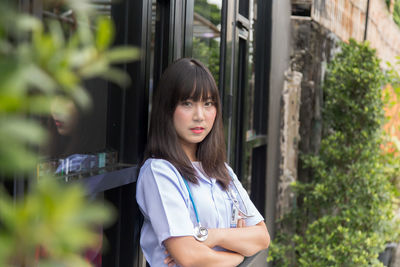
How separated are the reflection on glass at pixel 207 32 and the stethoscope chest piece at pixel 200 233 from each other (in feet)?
3.63

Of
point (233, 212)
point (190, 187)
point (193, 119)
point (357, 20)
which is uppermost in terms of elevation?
point (357, 20)

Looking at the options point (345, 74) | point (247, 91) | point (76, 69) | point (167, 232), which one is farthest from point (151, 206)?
point (345, 74)

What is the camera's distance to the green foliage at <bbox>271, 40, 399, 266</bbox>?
4016 mm

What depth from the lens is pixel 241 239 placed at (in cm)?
182

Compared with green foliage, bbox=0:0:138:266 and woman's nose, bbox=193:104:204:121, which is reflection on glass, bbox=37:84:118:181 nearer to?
woman's nose, bbox=193:104:204:121

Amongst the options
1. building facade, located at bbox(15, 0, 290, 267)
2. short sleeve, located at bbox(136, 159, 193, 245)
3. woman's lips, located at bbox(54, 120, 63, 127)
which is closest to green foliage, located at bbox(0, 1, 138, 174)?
building facade, located at bbox(15, 0, 290, 267)

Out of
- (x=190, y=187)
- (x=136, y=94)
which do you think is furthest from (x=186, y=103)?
(x=190, y=187)

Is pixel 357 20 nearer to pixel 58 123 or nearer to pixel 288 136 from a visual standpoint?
pixel 288 136

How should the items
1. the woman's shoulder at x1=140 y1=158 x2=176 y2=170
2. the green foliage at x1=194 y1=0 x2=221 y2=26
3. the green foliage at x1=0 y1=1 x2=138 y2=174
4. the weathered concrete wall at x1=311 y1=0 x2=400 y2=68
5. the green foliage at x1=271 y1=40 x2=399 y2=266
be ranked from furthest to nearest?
the weathered concrete wall at x1=311 y1=0 x2=400 y2=68 < the green foliage at x1=271 y1=40 x2=399 y2=266 < the green foliage at x1=194 y1=0 x2=221 y2=26 < the woman's shoulder at x1=140 y1=158 x2=176 y2=170 < the green foliage at x1=0 y1=1 x2=138 y2=174

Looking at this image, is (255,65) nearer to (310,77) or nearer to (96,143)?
(310,77)

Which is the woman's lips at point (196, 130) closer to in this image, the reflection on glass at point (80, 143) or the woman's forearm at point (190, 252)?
the reflection on glass at point (80, 143)

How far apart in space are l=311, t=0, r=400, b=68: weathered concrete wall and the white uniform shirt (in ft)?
10.5

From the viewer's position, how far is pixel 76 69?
29 cm

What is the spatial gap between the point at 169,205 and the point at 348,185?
287 cm
